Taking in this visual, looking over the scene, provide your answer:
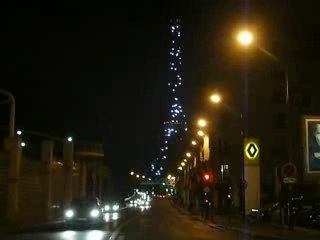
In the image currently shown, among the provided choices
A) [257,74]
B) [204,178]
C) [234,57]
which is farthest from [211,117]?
[204,178]

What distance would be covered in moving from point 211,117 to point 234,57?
1719cm

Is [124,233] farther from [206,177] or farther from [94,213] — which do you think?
[206,177]

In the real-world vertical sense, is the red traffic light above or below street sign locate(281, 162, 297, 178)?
above

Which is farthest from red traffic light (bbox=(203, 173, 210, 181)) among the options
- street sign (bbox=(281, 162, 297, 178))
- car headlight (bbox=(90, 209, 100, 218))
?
street sign (bbox=(281, 162, 297, 178))

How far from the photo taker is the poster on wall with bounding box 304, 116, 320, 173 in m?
34.7

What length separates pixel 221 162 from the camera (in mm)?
104250

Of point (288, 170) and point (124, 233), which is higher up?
point (288, 170)

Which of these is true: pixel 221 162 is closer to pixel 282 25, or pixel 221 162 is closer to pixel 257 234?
pixel 282 25

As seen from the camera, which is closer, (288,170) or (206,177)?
(288,170)

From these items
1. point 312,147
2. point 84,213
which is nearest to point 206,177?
point 84,213

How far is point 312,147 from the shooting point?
114 ft

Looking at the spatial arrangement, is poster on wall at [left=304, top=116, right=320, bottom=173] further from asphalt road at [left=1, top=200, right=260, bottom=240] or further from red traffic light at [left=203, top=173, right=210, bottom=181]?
red traffic light at [left=203, top=173, right=210, bottom=181]

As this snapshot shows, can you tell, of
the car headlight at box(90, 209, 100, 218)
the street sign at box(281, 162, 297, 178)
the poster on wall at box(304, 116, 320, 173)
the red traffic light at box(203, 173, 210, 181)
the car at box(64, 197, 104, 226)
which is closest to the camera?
the street sign at box(281, 162, 297, 178)

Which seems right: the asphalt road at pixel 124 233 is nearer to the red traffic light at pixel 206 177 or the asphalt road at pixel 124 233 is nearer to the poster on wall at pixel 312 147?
the poster on wall at pixel 312 147
